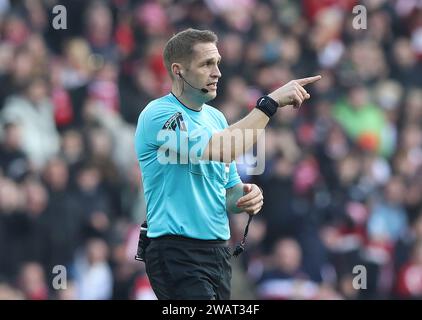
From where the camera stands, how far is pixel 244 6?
50.3 ft

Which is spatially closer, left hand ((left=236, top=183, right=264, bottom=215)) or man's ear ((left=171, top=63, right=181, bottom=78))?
left hand ((left=236, top=183, right=264, bottom=215))

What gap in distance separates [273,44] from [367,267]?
3490 millimetres

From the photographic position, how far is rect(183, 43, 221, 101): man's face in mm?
7035

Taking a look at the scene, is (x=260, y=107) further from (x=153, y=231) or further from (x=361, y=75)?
(x=361, y=75)

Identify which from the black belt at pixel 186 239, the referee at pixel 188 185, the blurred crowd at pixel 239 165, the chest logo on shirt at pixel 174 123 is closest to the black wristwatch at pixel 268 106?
the referee at pixel 188 185

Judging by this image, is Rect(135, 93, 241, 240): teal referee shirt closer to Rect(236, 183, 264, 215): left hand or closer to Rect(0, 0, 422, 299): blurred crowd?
Rect(236, 183, 264, 215): left hand

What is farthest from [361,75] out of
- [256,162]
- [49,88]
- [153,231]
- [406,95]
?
[153,231]

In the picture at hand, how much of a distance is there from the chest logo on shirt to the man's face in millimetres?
249

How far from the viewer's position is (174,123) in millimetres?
6859

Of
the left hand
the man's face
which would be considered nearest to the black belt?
the left hand

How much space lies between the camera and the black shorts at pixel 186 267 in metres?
6.88

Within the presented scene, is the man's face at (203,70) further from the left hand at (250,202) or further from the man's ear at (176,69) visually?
the left hand at (250,202)

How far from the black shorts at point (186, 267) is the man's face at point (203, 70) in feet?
2.92

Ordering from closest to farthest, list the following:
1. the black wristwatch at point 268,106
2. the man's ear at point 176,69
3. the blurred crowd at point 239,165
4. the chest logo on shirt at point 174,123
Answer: the black wristwatch at point 268,106, the chest logo on shirt at point 174,123, the man's ear at point 176,69, the blurred crowd at point 239,165
